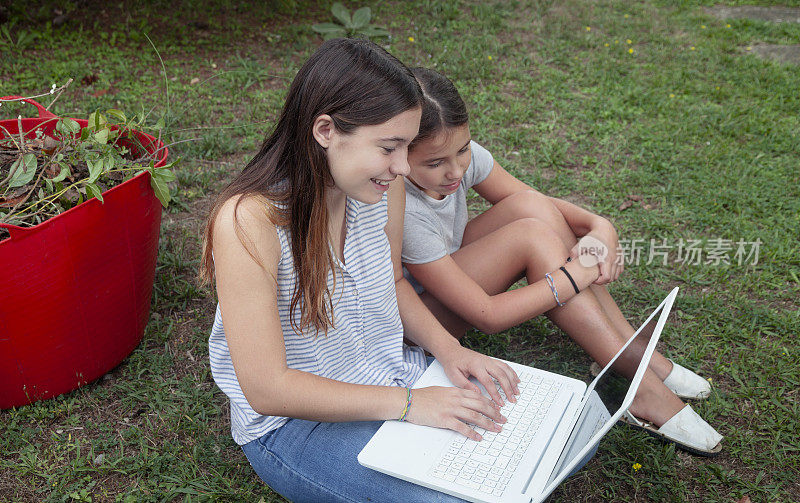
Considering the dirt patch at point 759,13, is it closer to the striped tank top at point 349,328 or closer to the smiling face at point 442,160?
the smiling face at point 442,160

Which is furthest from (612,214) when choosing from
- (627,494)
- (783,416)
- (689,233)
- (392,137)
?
(392,137)

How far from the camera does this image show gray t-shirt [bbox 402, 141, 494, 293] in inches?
84.4

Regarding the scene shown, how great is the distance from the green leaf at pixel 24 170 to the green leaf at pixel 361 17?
3658 mm

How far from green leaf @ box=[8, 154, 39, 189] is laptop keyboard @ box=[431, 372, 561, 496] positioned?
1.46 meters

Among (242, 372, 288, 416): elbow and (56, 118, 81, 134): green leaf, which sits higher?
(56, 118, 81, 134): green leaf

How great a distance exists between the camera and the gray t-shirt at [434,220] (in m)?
2.14

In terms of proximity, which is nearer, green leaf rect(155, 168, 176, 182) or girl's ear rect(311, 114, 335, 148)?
girl's ear rect(311, 114, 335, 148)

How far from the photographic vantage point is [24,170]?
2117mm

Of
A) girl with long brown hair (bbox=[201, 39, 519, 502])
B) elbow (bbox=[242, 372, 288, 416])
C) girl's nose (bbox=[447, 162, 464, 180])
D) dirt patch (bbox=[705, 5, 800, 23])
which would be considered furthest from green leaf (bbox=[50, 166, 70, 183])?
dirt patch (bbox=[705, 5, 800, 23])

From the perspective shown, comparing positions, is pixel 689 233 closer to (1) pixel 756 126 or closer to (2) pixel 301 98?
(1) pixel 756 126

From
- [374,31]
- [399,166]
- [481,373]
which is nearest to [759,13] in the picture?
[374,31]

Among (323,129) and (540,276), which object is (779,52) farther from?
(323,129)

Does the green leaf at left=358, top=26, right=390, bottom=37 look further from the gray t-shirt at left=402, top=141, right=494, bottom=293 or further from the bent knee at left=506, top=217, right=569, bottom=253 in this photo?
the bent knee at left=506, top=217, right=569, bottom=253

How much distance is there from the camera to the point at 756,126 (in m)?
4.29
